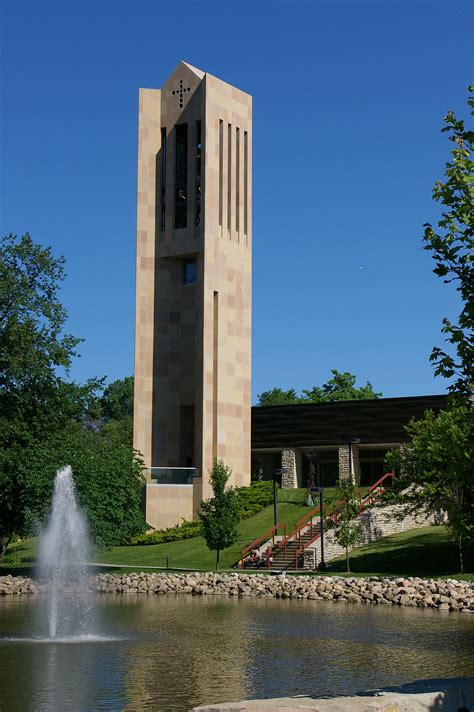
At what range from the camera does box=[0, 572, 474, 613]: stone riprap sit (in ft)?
112

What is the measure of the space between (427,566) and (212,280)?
86.7 ft

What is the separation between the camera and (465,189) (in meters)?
13.9

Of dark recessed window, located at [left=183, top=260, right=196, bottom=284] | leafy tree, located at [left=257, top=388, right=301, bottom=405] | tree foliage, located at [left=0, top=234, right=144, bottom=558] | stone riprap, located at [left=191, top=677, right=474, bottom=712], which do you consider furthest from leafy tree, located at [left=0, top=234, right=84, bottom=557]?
leafy tree, located at [left=257, top=388, right=301, bottom=405]

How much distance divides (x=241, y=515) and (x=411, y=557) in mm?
15339

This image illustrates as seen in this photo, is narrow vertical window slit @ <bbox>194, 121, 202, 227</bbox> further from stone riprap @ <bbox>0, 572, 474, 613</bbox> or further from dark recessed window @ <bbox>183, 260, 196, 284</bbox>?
stone riprap @ <bbox>0, 572, 474, 613</bbox>

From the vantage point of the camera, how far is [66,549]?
43.4 meters

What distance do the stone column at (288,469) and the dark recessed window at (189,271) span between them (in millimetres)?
12731

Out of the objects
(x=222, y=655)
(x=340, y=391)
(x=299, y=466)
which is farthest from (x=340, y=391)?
(x=222, y=655)

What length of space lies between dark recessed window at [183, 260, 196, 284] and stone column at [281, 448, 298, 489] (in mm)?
12731

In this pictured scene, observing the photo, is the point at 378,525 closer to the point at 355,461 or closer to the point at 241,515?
the point at 241,515

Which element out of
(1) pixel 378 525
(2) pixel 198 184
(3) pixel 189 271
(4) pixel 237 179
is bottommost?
(1) pixel 378 525

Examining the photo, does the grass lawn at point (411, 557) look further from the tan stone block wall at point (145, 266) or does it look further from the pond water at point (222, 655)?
Answer: the tan stone block wall at point (145, 266)

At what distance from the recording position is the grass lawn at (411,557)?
41719mm

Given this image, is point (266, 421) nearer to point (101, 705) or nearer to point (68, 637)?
point (68, 637)
